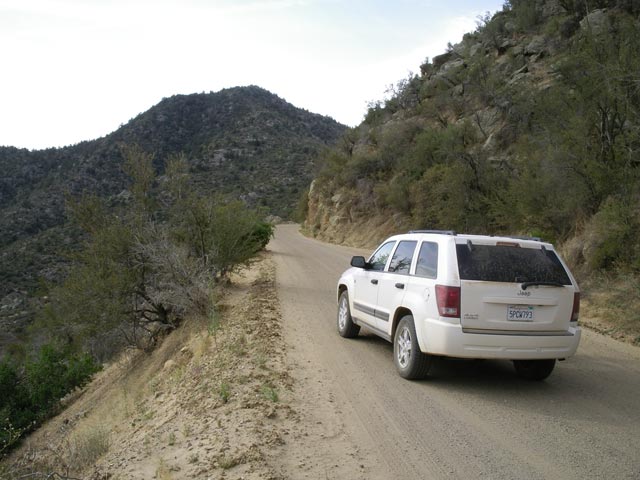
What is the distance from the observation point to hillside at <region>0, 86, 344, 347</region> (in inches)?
1303

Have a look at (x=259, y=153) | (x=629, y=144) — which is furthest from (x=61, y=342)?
(x=259, y=153)

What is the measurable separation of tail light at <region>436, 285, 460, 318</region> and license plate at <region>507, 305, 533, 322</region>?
605mm

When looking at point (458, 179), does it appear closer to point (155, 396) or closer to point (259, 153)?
point (155, 396)

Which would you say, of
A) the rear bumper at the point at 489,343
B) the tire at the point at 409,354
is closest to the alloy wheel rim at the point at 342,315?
the tire at the point at 409,354

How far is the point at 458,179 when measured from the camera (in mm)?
21484

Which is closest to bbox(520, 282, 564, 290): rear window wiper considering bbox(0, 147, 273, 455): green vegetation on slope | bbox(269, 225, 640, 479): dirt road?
bbox(269, 225, 640, 479): dirt road

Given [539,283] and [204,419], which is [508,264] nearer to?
[539,283]

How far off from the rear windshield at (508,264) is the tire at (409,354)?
1.02 m

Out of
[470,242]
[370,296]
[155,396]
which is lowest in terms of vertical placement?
[155,396]

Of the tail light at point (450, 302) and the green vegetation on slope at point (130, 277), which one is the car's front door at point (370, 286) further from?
the green vegetation on slope at point (130, 277)

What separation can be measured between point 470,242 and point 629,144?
9.66 metres

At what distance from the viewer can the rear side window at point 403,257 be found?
721cm

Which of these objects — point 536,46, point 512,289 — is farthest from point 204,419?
point 536,46

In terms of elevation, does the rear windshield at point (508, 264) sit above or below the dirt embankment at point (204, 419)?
above
